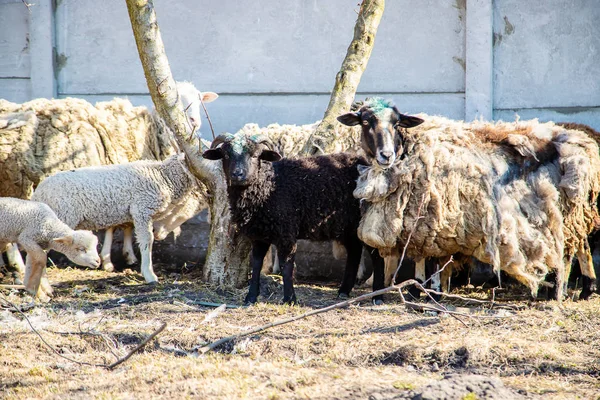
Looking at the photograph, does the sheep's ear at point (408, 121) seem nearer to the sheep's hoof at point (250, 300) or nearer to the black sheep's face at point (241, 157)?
the black sheep's face at point (241, 157)

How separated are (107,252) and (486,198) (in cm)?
479

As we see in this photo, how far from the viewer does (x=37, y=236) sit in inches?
281

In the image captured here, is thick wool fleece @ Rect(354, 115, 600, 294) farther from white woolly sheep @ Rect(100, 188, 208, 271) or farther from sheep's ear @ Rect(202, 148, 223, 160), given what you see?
white woolly sheep @ Rect(100, 188, 208, 271)

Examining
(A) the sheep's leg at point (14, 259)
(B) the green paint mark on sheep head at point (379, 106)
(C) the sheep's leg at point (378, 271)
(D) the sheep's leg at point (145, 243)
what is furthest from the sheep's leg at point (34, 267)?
(B) the green paint mark on sheep head at point (379, 106)

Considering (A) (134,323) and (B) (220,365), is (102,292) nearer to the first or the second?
(A) (134,323)

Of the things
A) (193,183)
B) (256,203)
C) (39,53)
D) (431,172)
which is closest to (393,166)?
(431,172)

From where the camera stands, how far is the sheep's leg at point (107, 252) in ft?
29.5

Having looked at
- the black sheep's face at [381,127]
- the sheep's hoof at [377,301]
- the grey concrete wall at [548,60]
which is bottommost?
the sheep's hoof at [377,301]

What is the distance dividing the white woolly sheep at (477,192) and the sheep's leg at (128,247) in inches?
139

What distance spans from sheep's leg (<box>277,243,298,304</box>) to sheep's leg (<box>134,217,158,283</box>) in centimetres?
186

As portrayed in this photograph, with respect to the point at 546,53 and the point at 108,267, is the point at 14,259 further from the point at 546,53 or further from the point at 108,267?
the point at 546,53

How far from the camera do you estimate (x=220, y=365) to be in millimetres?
4898

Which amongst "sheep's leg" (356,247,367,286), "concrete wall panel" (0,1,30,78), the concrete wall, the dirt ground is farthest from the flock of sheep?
"concrete wall panel" (0,1,30,78)

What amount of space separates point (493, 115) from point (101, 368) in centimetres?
664
